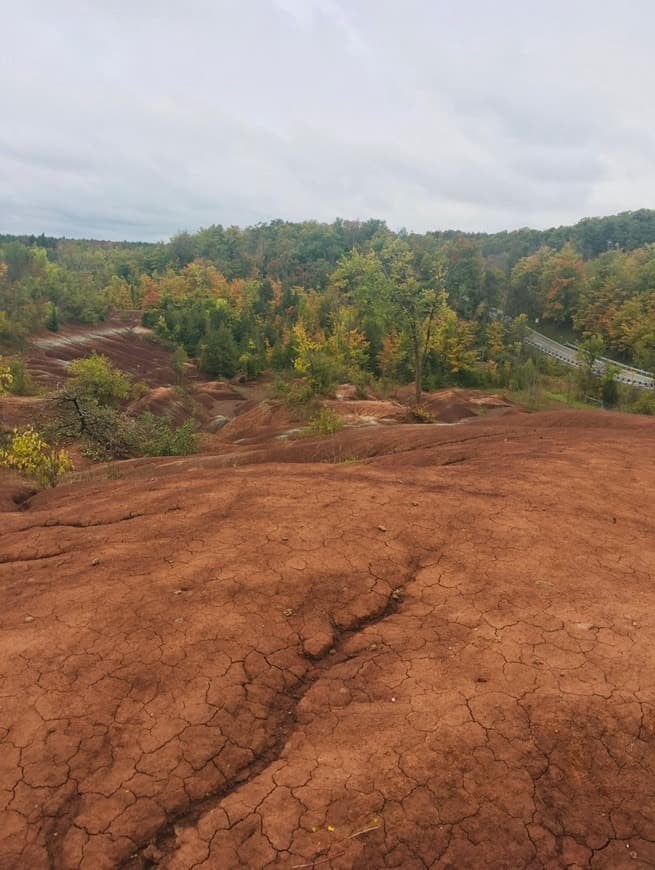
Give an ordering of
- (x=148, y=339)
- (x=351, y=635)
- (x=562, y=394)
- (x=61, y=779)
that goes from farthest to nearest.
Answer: (x=148, y=339) < (x=562, y=394) < (x=351, y=635) < (x=61, y=779)

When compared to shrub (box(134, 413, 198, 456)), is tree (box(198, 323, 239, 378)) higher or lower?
higher

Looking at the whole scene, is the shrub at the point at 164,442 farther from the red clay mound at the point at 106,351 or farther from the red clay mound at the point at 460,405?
the red clay mound at the point at 106,351

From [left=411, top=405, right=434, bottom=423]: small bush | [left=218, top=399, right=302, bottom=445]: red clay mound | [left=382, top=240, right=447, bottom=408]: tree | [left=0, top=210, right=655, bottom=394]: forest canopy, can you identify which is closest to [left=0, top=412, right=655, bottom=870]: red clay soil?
[left=218, top=399, right=302, bottom=445]: red clay mound

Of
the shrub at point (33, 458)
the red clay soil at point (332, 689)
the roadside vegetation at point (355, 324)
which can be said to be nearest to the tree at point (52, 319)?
the roadside vegetation at point (355, 324)

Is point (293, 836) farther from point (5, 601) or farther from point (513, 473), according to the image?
point (513, 473)

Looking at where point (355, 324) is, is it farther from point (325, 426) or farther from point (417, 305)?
point (325, 426)

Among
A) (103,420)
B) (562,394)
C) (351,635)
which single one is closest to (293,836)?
(351,635)

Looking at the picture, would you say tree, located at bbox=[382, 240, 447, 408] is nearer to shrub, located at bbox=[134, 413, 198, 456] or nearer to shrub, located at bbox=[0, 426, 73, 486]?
shrub, located at bbox=[134, 413, 198, 456]
